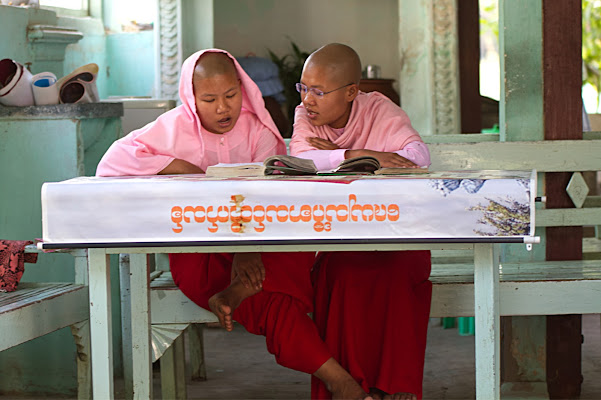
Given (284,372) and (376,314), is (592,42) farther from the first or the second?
(376,314)

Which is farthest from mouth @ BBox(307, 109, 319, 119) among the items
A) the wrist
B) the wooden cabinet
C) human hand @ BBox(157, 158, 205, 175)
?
the wooden cabinet

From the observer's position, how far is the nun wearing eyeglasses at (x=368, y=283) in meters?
2.81

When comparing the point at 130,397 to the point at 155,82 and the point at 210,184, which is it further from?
the point at 155,82

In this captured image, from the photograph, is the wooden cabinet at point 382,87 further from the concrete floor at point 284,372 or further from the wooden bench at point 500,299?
the wooden bench at point 500,299

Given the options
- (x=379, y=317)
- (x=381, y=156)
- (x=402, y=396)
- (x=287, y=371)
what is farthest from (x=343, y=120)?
(x=287, y=371)

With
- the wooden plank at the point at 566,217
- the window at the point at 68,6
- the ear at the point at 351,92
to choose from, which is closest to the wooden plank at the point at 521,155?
the wooden plank at the point at 566,217

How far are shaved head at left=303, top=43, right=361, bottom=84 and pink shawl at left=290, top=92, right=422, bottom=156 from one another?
13 cm

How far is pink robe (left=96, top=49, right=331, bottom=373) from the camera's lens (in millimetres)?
2824

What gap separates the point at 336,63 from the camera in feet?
10.5

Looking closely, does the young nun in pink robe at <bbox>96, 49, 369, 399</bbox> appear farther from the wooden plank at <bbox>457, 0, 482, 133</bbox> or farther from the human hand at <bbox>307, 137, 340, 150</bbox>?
the wooden plank at <bbox>457, 0, 482, 133</bbox>

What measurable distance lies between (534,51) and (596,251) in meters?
0.98

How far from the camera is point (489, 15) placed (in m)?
15.7

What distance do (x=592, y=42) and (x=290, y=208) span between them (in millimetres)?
11155

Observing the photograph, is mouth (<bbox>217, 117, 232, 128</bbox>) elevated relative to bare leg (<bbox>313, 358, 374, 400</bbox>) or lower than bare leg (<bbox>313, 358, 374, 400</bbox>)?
elevated
